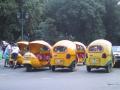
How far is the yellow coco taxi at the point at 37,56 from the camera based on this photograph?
25000 millimetres

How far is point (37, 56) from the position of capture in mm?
26297

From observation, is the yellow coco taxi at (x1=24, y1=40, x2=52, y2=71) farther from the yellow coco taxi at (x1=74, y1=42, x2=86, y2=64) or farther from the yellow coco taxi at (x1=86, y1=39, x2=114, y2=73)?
the yellow coco taxi at (x1=74, y1=42, x2=86, y2=64)

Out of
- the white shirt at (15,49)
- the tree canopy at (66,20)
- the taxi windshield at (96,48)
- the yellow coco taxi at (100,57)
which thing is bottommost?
the yellow coco taxi at (100,57)

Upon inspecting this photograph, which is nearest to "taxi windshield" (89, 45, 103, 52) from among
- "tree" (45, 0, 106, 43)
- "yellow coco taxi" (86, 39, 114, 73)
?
"yellow coco taxi" (86, 39, 114, 73)

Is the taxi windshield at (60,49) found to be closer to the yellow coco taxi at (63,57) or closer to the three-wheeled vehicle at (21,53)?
Answer: the yellow coco taxi at (63,57)

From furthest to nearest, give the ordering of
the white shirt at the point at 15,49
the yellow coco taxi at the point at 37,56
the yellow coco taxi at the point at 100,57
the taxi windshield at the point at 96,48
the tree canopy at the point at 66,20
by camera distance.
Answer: the tree canopy at the point at 66,20
the white shirt at the point at 15,49
the yellow coco taxi at the point at 37,56
the taxi windshield at the point at 96,48
the yellow coco taxi at the point at 100,57

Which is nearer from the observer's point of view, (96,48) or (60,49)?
(96,48)

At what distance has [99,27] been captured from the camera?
58.8 metres

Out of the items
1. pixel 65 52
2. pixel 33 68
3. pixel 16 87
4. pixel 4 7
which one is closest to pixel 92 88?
pixel 16 87

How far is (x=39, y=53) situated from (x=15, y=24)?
95.9 ft

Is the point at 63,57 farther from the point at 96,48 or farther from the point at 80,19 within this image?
the point at 80,19

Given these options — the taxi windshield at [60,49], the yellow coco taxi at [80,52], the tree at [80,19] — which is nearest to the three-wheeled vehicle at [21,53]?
the taxi windshield at [60,49]

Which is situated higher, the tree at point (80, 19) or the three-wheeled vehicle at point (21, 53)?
the tree at point (80, 19)

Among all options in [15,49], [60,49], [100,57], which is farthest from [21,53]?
[100,57]
